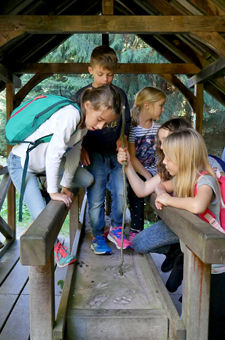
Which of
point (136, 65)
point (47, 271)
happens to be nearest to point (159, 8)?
point (136, 65)

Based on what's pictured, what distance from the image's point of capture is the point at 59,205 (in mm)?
1719

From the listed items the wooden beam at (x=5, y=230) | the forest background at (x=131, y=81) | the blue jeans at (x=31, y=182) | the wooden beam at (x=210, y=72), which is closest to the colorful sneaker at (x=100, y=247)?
the blue jeans at (x=31, y=182)

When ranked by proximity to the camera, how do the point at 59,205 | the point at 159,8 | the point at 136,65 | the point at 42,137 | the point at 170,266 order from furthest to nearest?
the point at 136,65 → the point at 159,8 → the point at 170,266 → the point at 42,137 → the point at 59,205

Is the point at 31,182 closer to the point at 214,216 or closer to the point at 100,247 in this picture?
the point at 100,247

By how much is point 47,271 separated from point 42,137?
918 mm

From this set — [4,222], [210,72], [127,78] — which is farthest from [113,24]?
[127,78]

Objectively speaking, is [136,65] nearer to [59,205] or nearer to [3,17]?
[3,17]

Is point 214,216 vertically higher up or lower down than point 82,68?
lower down

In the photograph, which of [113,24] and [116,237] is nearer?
[116,237]

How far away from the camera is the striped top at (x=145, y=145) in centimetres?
311

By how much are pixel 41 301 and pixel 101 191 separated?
4.78 feet

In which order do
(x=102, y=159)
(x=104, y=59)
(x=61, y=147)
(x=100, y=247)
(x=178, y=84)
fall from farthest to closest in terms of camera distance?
(x=178, y=84), (x=102, y=159), (x=104, y=59), (x=100, y=247), (x=61, y=147)

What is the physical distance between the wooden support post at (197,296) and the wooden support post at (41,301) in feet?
2.08

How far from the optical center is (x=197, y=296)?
58.7 inches
